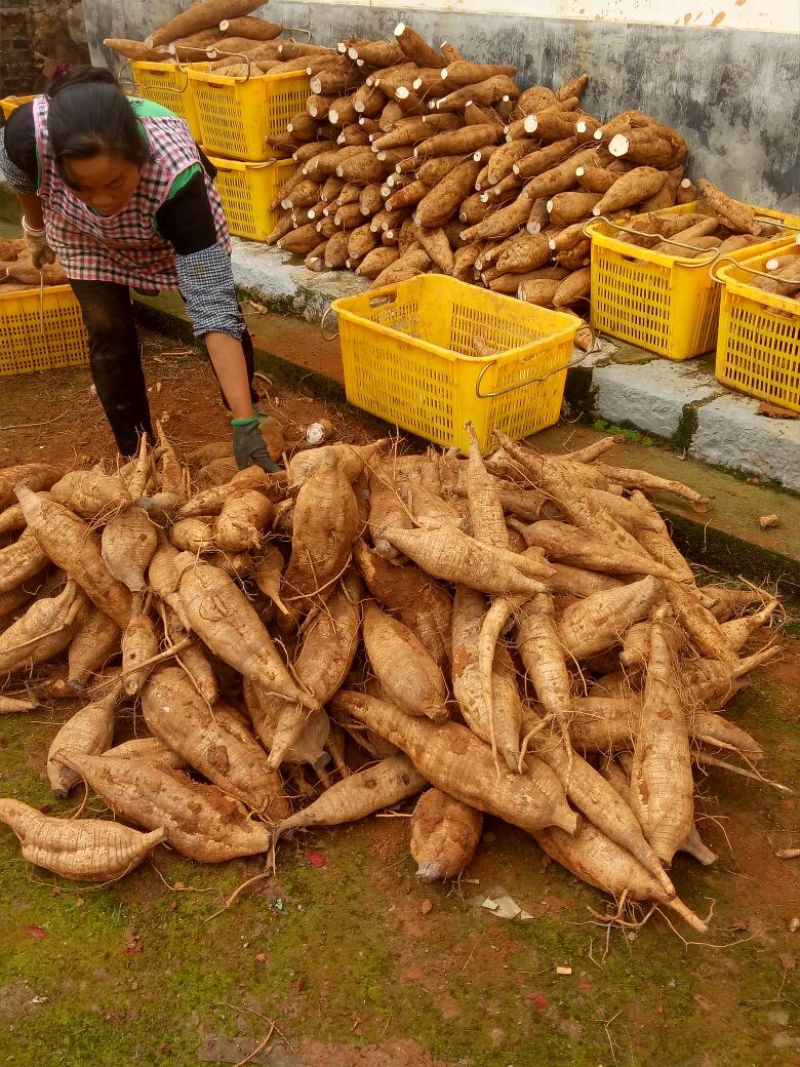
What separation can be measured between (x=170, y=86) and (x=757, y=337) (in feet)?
14.6

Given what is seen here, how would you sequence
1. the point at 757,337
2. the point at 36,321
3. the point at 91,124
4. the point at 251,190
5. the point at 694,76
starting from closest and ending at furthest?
the point at 91,124 → the point at 757,337 → the point at 694,76 → the point at 36,321 → the point at 251,190

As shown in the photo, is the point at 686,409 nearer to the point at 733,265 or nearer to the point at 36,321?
the point at 733,265

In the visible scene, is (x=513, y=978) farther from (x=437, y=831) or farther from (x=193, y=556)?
(x=193, y=556)

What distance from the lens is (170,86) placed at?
6.34 meters

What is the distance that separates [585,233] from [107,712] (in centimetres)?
313

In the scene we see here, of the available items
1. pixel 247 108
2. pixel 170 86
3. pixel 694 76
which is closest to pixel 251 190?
pixel 247 108

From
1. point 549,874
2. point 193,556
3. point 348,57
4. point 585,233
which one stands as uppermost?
point 348,57

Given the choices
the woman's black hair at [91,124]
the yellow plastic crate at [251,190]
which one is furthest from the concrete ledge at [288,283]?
the woman's black hair at [91,124]

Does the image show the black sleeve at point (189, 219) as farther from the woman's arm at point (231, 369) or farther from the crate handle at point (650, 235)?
the crate handle at point (650, 235)

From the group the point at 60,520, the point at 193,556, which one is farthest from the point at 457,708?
the point at 60,520

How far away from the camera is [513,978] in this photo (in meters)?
2.18

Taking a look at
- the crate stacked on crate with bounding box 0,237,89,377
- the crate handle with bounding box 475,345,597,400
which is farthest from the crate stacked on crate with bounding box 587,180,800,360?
the crate stacked on crate with bounding box 0,237,89,377

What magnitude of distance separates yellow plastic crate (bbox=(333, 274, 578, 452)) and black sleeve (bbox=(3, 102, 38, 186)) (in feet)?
4.87

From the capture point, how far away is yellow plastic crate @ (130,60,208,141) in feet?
20.4
